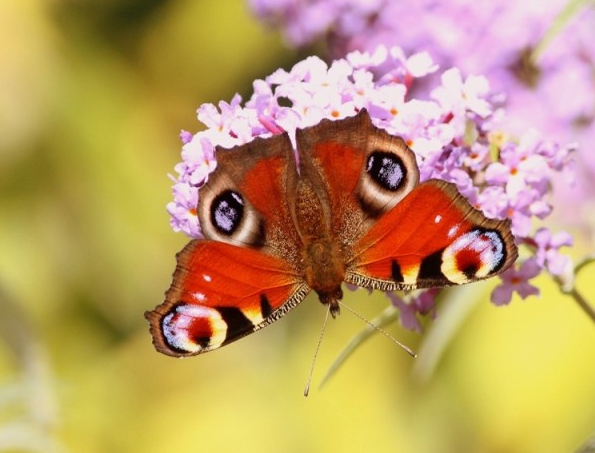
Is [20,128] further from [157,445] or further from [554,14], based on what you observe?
[554,14]

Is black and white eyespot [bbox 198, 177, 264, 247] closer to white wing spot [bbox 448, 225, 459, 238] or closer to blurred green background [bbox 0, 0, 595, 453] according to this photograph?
white wing spot [bbox 448, 225, 459, 238]

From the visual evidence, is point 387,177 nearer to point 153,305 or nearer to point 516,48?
point 516,48

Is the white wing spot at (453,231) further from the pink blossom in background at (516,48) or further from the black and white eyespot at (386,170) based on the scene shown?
the pink blossom in background at (516,48)

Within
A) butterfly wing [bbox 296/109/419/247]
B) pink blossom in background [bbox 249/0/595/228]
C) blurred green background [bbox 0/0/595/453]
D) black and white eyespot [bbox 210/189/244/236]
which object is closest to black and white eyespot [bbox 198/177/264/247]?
black and white eyespot [bbox 210/189/244/236]

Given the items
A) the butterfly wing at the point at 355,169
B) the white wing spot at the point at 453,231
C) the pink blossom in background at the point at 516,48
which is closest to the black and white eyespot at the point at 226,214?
the butterfly wing at the point at 355,169

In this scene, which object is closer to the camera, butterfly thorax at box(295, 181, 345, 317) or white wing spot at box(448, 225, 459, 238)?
white wing spot at box(448, 225, 459, 238)

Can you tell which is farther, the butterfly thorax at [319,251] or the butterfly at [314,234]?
the butterfly thorax at [319,251]

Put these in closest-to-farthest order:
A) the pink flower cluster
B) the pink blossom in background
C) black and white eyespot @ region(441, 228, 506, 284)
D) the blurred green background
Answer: black and white eyespot @ region(441, 228, 506, 284)
the pink flower cluster
the pink blossom in background
the blurred green background
